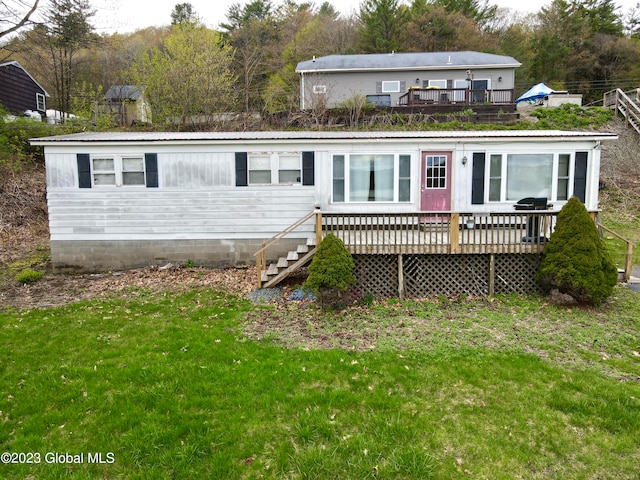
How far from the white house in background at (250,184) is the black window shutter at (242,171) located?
0.02m

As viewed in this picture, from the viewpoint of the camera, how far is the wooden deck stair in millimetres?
8883

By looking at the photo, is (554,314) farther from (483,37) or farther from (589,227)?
(483,37)

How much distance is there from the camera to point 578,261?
750 cm

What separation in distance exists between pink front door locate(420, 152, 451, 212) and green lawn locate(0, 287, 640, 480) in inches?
144

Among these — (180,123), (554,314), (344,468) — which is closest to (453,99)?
(180,123)

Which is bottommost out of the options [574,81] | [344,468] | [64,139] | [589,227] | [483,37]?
[344,468]

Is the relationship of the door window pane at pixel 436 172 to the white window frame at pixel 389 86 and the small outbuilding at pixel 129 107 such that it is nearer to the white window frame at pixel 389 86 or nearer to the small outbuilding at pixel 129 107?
the white window frame at pixel 389 86

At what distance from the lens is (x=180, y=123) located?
21.7 metres

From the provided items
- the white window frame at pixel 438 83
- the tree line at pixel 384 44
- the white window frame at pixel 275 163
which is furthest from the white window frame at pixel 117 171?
the white window frame at pixel 438 83

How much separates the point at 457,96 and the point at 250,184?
17.0 metres

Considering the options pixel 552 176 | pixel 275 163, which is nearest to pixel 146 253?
pixel 275 163

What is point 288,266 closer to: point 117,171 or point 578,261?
point 117,171

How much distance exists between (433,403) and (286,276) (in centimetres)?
484

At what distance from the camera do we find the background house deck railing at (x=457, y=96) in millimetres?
21766
